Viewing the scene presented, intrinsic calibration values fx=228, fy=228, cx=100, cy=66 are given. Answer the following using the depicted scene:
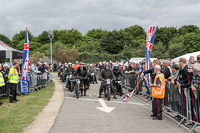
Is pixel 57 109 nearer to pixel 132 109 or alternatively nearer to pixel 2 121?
pixel 2 121

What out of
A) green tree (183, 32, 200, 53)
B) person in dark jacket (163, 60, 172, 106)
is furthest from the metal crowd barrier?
green tree (183, 32, 200, 53)

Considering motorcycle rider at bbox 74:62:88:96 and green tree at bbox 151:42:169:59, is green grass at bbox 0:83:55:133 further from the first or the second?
green tree at bbox 151:42:169:59

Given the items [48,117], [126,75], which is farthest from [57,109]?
[126,75]

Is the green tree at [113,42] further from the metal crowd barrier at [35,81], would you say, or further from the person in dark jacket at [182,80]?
the person in dark jacket at [182,80]

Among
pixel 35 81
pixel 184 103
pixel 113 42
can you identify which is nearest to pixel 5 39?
pixel 113 42

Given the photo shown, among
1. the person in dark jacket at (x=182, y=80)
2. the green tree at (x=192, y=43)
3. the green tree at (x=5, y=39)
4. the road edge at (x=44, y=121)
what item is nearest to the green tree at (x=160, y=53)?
the green tree at (x=192, y=43)

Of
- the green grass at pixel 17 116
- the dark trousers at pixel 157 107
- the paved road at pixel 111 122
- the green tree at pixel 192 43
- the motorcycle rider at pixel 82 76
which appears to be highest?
the green tree at pixel 192 43

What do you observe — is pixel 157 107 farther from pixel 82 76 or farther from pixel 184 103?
pixel 82 76

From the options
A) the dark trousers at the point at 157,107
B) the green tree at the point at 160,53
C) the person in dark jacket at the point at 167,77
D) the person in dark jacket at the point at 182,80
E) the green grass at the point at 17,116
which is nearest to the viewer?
the green grass at the point at 17,116

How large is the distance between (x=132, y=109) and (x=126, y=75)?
22.6 ft

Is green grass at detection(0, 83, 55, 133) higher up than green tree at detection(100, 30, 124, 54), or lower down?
lower down

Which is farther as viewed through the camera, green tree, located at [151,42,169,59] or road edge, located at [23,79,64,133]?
green tree, located at [151,42,169,59]

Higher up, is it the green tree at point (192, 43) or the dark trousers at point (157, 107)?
the green tree at point (192, 43)

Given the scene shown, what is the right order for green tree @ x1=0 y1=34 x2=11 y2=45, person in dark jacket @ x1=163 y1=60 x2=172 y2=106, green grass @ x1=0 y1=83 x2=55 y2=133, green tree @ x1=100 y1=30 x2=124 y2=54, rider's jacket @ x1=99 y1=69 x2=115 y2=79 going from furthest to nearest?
green tree @ x1=0 y1=34 x2=11 y2=45 → green tree @ x1=100 y1=30 x2=124 y2=54 → rider's jacket @ x1=99 y1=69 x2=115 y2=79 → person in dark jacket @ x1=163 y1=60 x2=172 y2=106 → green grass @ x1=0 y1=83 x2=55 y2=133
